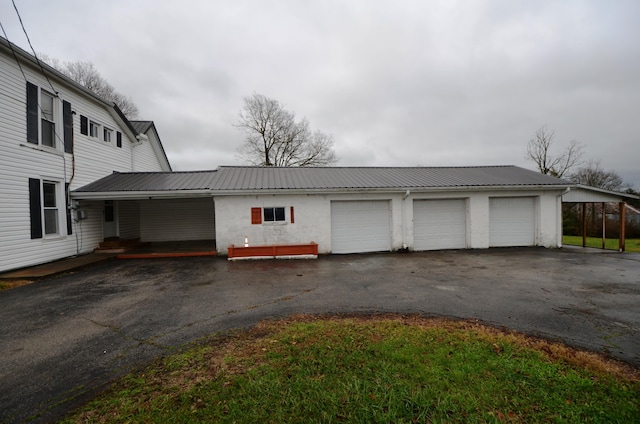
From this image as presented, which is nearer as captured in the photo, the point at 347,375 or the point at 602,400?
the point at 602,400

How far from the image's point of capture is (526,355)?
3.35 m

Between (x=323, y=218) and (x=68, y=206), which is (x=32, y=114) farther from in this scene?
(x=323, y=218)

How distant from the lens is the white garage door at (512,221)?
1217cm

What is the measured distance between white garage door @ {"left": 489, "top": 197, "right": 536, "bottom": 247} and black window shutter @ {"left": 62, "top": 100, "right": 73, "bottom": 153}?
55.8ft

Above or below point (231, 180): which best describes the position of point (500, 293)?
below

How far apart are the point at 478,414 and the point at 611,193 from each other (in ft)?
48.7

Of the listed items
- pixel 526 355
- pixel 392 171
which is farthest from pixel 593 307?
pixel 392 171

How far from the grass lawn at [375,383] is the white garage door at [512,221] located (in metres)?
9.71

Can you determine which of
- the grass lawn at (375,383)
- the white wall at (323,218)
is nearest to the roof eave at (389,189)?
the white wall at (323,218)

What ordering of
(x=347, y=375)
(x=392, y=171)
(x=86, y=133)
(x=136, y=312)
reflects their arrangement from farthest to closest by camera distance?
(x=392, y=171) < (x=86, y=133) < (x=136, y=312) < (x=347, y=375)

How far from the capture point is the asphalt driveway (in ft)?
10.9

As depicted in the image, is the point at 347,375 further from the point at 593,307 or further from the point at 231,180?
the point at 231,180

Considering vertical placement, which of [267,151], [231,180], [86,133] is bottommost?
[231,180]

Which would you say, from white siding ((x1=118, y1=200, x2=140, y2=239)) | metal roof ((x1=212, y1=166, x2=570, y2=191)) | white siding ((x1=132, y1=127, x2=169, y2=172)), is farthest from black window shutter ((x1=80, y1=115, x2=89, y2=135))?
metal roof ((x1=212, y1=166, x2=570, y2=191))
